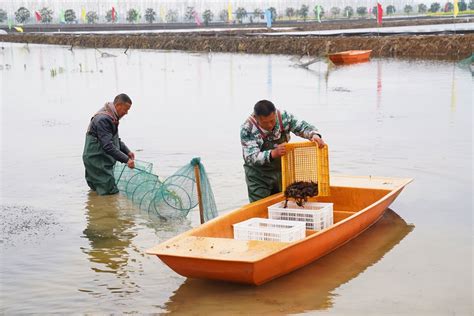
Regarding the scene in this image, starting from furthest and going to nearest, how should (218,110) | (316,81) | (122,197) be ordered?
(316,81) < (218,110) < (122,197)

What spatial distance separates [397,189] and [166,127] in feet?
26.1

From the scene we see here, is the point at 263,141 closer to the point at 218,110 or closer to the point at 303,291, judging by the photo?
the point at 303,291

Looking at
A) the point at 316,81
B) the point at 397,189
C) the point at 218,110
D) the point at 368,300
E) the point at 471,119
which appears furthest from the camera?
the point at 316,81

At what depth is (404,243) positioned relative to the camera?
7434mm

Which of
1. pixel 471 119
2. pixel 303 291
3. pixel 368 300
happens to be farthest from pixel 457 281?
pixel 471 119

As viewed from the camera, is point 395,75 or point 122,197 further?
point 395,75

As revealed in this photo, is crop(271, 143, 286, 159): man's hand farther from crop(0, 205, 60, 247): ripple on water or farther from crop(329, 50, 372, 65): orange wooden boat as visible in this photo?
crop(329, 50, 372, 65): orange wooden boat

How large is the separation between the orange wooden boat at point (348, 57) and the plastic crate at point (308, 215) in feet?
84.0

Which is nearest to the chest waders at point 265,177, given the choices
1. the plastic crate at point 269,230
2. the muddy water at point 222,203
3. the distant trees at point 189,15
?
the plastic crate at point 269,230

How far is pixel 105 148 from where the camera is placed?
8.55 metres

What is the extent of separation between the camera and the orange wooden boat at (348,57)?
32219 mm

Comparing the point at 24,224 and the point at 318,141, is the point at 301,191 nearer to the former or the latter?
the point at 318,141

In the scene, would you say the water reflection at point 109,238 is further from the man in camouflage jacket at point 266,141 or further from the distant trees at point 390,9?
the distant trees at point 390,9

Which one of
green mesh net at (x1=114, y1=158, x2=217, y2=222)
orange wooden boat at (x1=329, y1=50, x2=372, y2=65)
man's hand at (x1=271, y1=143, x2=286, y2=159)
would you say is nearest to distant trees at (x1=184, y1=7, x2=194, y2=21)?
orange wooden boat at (x1=329, y1=50, x2=372, y2=65)
